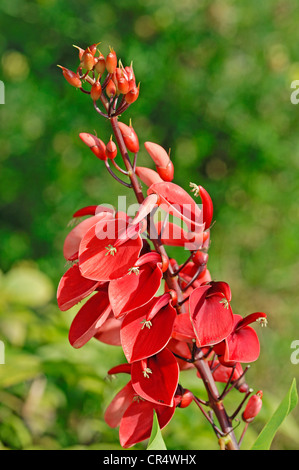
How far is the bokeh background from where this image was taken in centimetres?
189

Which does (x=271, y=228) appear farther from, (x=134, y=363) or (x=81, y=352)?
(x=134, y=363)

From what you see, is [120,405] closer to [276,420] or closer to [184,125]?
[276,420]

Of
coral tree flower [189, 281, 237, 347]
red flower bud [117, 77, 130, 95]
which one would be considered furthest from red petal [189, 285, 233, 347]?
red flower bud [117, 77, 130, 95]

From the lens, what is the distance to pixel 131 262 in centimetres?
51

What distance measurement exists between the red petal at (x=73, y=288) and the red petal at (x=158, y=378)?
0.29 ft

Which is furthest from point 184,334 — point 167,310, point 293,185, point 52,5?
point 52,5

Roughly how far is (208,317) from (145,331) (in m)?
0.06

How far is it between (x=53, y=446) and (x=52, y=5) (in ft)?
5.07

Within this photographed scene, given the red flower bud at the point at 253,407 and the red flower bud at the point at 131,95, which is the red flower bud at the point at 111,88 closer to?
the red flower bud at the point at 131,95

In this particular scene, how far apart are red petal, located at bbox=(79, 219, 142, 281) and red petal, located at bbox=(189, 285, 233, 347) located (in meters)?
0.07

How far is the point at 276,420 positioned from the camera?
1.79 ft

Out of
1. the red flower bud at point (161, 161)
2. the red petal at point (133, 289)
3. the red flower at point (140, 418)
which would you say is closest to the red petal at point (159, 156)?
the red flower bud at point (161, 161)
